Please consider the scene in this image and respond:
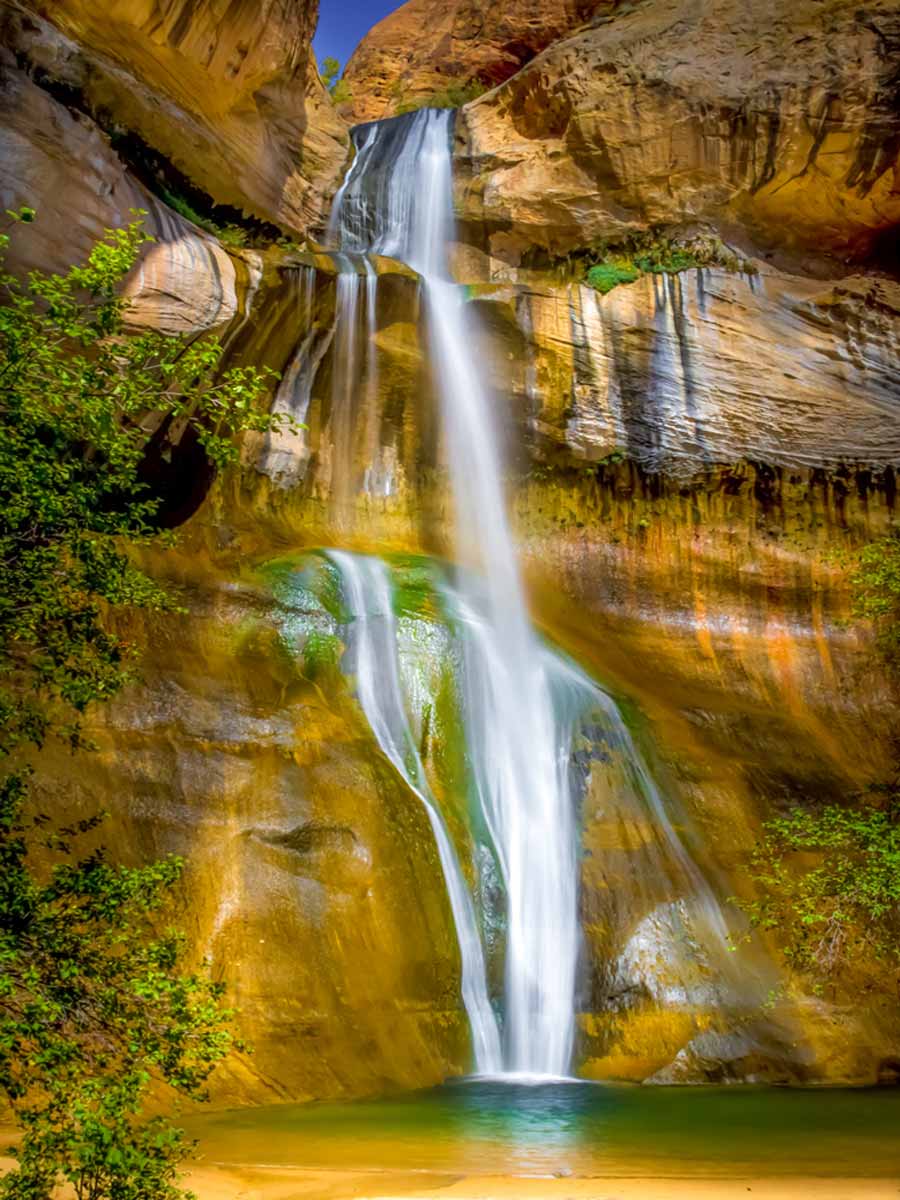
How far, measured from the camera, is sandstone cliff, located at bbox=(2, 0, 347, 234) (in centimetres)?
1466

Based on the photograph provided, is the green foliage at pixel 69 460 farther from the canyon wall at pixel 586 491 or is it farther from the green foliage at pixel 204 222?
the green foliage at pixel 204 222

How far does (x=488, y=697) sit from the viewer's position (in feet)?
42.2

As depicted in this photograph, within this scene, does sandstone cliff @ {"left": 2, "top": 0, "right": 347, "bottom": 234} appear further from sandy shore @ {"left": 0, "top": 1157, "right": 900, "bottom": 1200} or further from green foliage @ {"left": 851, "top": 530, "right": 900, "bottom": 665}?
sandy shore @ {"left": 0, "top": 1157, "right": 900, "bottom": 1200}

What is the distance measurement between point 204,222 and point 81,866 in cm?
1507

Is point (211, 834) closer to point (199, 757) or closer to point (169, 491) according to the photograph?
point (199, 757)

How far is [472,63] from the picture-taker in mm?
29766

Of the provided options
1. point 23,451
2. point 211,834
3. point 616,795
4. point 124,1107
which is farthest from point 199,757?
point 124,1107

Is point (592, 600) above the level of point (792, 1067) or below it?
above

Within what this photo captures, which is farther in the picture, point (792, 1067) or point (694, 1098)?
point (792, 1067)

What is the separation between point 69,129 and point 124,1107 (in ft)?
41.0

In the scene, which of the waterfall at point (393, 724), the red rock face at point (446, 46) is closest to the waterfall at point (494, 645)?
the waterfall at point (393, 724)

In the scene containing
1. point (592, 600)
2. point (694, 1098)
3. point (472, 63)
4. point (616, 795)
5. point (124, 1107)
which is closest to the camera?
point (124, 1107)

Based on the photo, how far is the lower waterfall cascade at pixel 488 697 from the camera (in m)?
10.2

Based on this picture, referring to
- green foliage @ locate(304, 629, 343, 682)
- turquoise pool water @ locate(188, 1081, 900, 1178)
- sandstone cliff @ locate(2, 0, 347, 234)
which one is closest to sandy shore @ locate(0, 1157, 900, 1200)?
turquoise pool water @ locate(188, 1081, 900, 1178)
